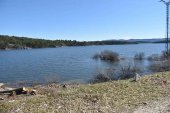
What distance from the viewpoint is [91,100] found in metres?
12.1

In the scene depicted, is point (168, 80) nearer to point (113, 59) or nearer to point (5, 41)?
point (113, 59)

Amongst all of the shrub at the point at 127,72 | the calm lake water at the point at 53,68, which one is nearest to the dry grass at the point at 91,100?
the shrub at the point at 127,72

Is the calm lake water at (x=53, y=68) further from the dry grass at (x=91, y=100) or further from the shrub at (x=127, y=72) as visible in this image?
the dry grass at (x=91, y=100)

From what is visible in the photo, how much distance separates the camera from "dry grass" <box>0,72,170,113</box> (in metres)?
10.9

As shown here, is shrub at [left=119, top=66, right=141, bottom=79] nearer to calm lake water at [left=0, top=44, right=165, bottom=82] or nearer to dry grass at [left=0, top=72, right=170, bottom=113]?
calm lake water at [left=0, top=44, right=165, bottom=82]

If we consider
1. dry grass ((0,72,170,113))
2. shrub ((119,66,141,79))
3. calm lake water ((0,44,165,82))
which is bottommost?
calm lake water ((0,44,165,82))

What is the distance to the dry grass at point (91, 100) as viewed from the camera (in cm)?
1093

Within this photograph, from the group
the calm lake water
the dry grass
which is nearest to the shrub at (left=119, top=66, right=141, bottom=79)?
the calm lake water

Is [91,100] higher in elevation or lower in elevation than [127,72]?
higher

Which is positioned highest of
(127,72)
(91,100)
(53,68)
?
(91,100)

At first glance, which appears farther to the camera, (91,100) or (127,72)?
(127,72)

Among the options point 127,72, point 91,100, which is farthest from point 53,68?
point 91,100

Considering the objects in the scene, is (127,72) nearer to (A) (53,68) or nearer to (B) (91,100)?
(B) (91,100)

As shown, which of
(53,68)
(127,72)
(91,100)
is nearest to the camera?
(91,100)
